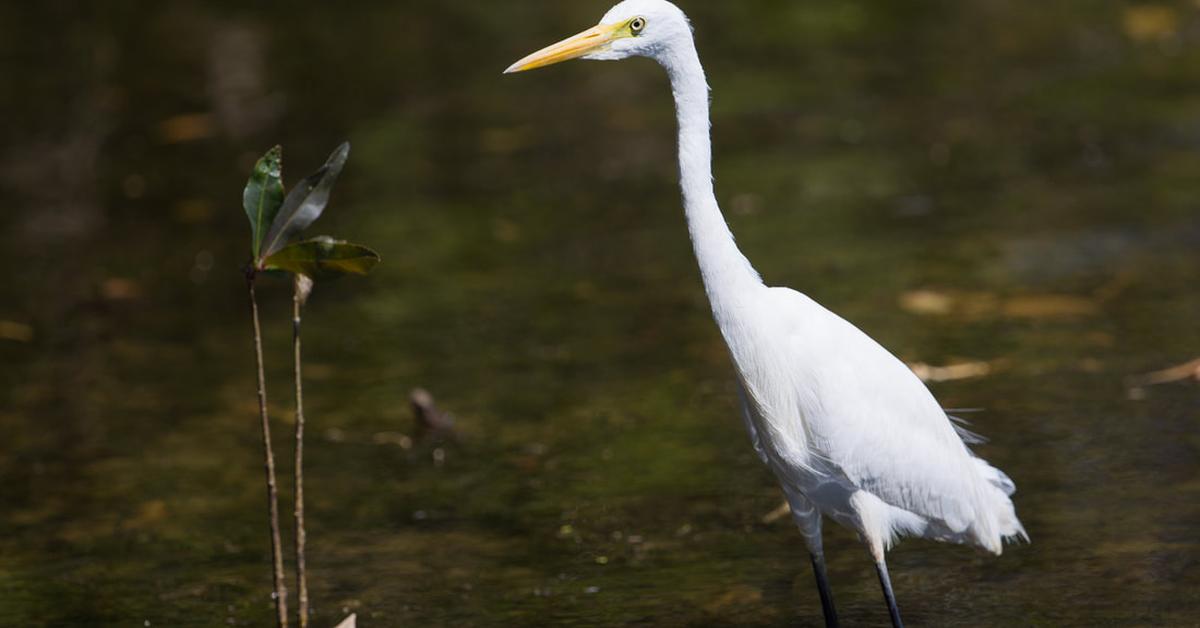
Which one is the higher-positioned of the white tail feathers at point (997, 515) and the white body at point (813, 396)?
the white body at point (813, 396)

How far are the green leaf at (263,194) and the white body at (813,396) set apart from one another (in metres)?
0.58

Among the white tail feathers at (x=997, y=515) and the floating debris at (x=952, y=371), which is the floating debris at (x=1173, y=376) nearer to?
the floating debris at (x=952, y=371)

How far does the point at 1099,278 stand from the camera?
5387mm

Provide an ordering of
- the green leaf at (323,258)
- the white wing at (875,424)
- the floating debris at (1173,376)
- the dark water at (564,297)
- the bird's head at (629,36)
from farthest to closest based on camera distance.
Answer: the floating debris at (1173,376) → the dark water at (564,297) → the white wing at (875,424) → the bird's head at (629,36) → the green leaf at (323,258)

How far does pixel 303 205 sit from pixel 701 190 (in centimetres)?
A: 83

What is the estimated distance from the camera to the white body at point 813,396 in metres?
3.09

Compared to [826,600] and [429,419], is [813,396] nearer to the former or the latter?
[826,600]

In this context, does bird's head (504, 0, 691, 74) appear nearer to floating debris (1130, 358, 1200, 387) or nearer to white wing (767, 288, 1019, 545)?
white wing (767, 288, 1019, 545)

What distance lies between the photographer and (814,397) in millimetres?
3191

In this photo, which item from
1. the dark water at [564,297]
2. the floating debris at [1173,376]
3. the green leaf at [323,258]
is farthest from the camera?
the floating debris at [1173,376]

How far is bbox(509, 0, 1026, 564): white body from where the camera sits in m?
3.09

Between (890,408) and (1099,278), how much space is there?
96.0 inches

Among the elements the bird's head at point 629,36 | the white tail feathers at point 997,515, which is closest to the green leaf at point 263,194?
the bird's head at point 629,36

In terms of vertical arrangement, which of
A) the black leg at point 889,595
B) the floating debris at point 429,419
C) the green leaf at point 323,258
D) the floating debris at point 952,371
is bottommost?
the black leg at point 889,595
